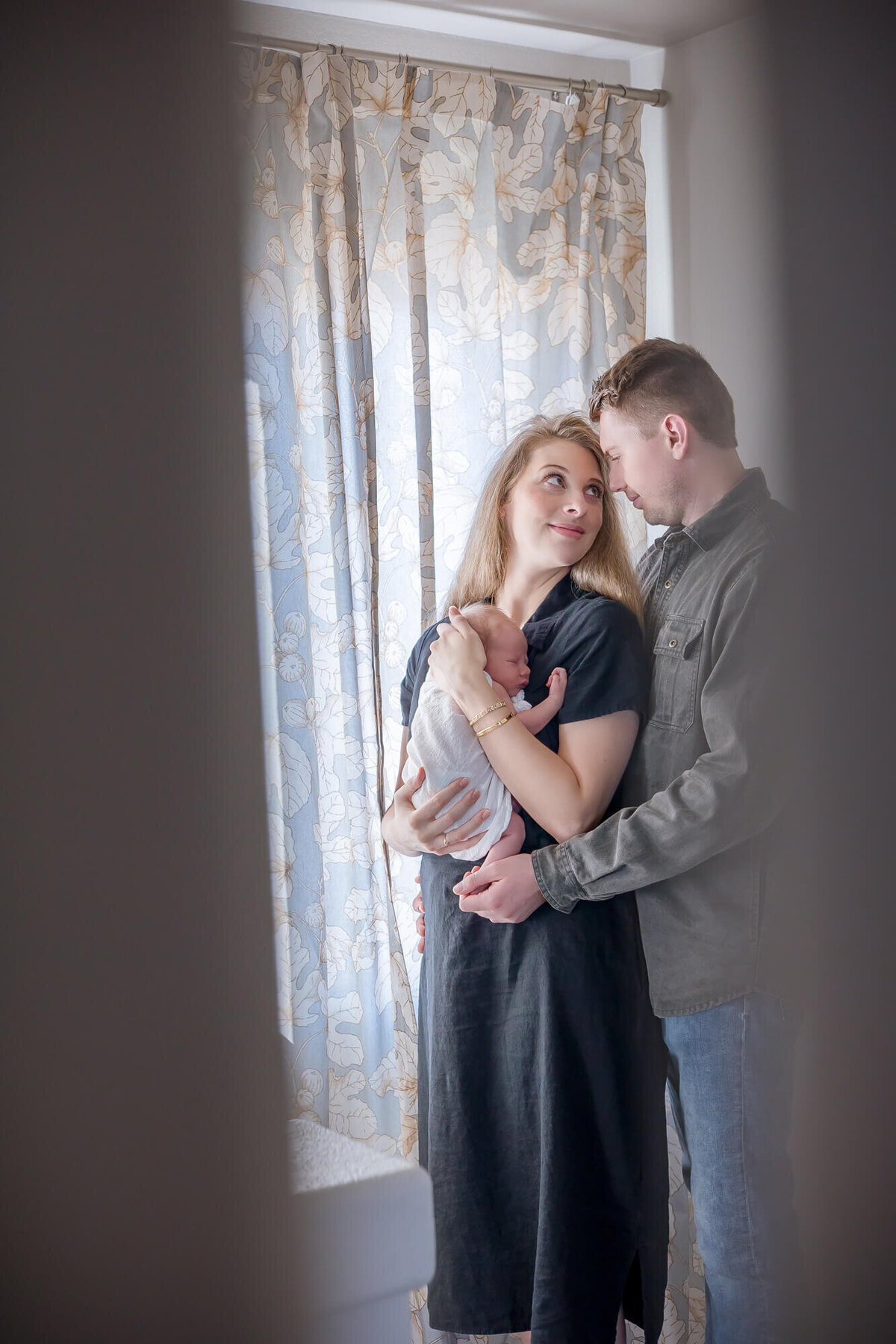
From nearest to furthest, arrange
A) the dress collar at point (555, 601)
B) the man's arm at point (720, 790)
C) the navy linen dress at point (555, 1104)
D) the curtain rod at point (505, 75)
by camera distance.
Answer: the man's arm at point (720, 790)
the navy linen dress at point (555, 1104)
the dress collar at point (555, 601)
the curtain rod at point (505, 75)

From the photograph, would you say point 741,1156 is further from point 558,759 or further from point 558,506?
point 558,506

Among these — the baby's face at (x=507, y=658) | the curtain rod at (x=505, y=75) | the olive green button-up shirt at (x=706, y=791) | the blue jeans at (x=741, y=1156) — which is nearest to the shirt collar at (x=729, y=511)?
the olive green button-up shirt at (x=706, y=791)

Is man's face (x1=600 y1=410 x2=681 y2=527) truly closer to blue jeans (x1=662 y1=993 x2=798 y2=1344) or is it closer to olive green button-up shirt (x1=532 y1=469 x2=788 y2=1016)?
olive green button-up shirt (x1=532 y1=469 x2=788 y2=1016)

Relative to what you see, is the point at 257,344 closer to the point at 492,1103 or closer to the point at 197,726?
the point at 492,1103

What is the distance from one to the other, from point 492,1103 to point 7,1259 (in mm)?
855

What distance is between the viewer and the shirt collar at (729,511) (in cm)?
98

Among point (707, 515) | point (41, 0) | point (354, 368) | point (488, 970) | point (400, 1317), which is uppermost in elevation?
point (354, 368)

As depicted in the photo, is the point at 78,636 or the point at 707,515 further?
the point at 707,515

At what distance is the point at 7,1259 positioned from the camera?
0.26m

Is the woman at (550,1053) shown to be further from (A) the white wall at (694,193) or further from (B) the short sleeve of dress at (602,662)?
(A) the white wall at (694,193)

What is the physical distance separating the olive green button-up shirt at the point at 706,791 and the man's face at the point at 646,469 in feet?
0.11

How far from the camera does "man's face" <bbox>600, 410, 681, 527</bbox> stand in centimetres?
102

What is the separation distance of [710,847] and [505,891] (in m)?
0.20

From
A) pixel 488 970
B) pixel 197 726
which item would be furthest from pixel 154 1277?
pixel 488 970
